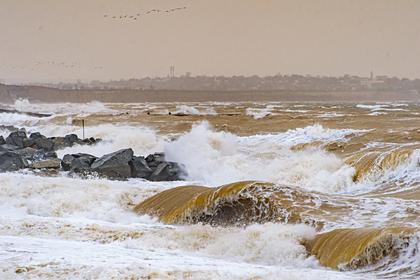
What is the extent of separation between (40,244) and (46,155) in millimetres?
13707

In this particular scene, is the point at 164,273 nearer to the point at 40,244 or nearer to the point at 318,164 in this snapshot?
the point at 40,244

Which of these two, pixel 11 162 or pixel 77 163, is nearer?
pixel 77 163

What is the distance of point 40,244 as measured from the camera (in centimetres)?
955

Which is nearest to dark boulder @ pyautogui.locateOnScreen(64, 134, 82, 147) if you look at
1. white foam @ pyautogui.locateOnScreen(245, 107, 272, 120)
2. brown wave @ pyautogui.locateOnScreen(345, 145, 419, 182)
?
brown wave @ pyautogui.locateOnScreen(345, 145, 419, 182)

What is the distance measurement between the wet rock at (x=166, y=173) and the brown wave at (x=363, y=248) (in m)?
9.60

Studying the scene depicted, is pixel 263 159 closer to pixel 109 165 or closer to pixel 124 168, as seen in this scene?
pixel 124 168

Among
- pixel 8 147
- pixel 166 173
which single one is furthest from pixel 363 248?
pixel 8 147

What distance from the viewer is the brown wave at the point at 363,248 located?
27.7ft

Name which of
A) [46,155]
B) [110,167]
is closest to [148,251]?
[110,167]

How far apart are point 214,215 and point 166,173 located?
6.80m

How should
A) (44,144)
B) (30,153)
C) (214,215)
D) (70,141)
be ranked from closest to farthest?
1. (214,215)
2. (30,153)
3. (44,144)
4. (70,141)

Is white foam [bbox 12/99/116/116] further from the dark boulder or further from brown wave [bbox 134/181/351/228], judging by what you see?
brown wave [bbox 134/181/351/228]

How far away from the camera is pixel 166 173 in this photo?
60.3ft

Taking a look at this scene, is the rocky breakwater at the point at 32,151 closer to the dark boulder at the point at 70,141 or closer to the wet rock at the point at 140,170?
the dark boulder at the point at 70,141
